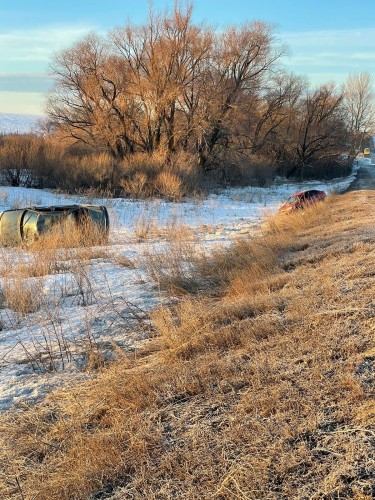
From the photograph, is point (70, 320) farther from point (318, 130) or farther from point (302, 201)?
point (318, 130)

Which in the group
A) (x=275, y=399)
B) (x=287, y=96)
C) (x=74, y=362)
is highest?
(x=287, y=96)

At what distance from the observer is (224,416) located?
2.77 meters

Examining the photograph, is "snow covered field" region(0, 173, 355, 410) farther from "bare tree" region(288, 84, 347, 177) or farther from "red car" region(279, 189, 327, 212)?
"bare tree" region(288, 84, 347, 177)

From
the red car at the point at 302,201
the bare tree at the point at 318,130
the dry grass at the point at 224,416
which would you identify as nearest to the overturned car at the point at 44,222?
the dry grass at the point at 224,416

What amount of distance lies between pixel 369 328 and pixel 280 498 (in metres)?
1.86

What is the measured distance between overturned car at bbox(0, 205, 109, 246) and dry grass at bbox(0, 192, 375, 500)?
20.4ft

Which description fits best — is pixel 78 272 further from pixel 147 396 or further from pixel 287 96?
pixel 287 96

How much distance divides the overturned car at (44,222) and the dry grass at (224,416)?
20.4ft

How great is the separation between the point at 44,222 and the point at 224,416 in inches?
344

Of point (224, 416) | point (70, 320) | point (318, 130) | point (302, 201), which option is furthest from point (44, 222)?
point (318, 130)

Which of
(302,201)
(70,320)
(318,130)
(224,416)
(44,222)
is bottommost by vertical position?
(70,320)

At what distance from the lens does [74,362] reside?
4.21 metres

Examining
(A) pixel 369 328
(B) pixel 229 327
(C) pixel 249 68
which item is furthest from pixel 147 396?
(C) pixel 249 68

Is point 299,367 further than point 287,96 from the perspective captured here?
No
